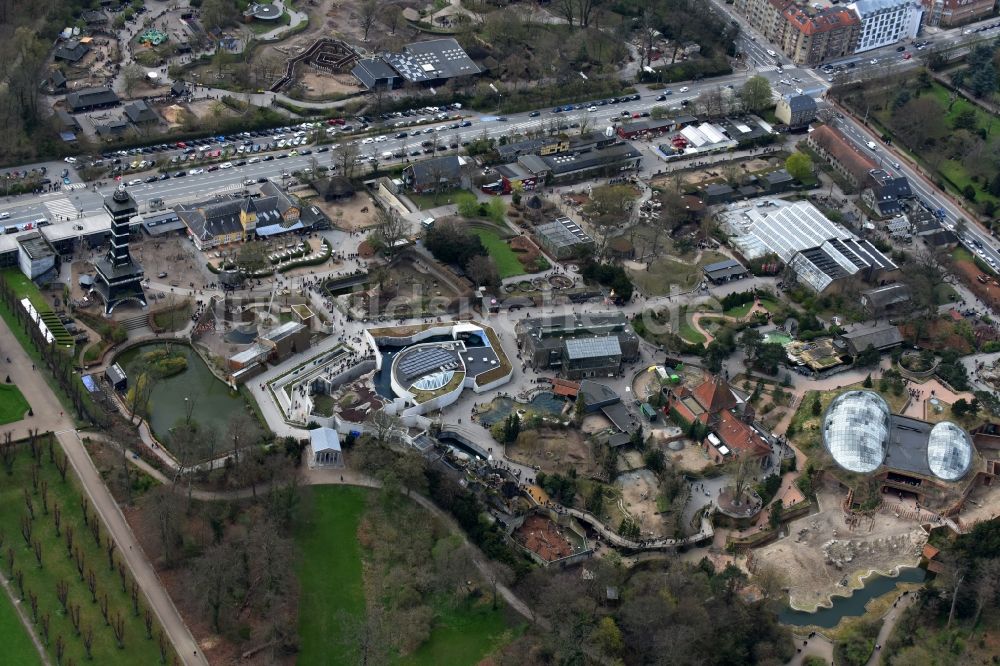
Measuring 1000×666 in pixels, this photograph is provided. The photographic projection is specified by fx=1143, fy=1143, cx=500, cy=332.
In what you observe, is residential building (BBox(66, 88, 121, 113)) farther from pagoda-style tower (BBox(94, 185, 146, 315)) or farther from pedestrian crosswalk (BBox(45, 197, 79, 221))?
pagoda-style tower (BBox(94, 185, 146, 315))

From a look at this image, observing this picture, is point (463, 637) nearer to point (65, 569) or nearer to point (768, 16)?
point (65, 569)

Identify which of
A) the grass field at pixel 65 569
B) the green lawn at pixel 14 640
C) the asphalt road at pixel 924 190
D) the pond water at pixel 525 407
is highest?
the green lawn at pixel 14 640

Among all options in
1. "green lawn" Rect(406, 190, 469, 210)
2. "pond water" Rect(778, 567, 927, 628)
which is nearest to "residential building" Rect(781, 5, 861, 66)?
"green lawn" Rect(406, 190, 469, 210)

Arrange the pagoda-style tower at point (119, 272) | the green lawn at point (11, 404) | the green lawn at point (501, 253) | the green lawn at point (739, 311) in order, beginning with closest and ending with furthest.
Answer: the green lawn at point (11, 404)
the pagoda-style tower at point (119, 272)
the green lawn at point (739, 311)
the green lawn at point (501, 253)

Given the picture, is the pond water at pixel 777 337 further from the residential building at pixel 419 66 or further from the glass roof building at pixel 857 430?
the residential building at pixel 419 66

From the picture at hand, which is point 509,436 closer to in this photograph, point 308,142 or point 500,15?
point 308,142

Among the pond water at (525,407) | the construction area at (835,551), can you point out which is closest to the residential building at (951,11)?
the construction area at (835,551)
